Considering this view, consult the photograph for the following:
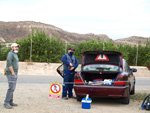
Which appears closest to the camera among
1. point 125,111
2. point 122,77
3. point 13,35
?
point 125,111

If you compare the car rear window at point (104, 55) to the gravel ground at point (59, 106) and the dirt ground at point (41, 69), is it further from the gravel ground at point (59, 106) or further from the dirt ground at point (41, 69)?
the dirt ground at point (41, 69)

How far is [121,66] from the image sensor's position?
10219mm

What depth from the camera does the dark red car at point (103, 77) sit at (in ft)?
30.8

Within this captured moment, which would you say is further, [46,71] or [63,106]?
[46,71]

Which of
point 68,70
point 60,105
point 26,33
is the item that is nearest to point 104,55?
point 68,70

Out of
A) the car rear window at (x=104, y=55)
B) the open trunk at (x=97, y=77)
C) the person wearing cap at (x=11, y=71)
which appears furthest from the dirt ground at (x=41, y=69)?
the person wearing cap at (x=11, y=71)

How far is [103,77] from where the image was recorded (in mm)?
10727

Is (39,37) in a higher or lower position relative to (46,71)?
higher

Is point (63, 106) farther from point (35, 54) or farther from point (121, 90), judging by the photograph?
point (35, 54)

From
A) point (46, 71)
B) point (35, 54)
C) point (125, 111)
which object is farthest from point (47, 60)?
point (125, 111)

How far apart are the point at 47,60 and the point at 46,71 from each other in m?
4.58

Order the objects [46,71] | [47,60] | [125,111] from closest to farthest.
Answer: [125,111]
[46,71]
[47,60]

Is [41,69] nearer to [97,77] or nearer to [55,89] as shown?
[97,77]

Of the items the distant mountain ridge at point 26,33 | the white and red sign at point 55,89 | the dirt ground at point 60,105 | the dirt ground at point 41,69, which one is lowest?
the dirt ground at point 41,69
